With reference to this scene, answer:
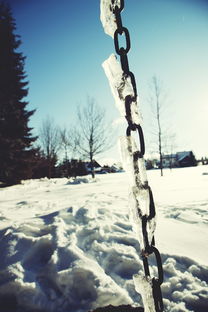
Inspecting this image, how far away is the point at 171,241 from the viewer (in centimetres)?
292

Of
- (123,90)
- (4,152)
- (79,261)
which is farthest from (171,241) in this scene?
(4,152)

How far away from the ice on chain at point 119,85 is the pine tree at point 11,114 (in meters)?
13.9

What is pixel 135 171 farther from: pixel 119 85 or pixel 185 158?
pixel 185 158

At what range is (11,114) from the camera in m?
15.2

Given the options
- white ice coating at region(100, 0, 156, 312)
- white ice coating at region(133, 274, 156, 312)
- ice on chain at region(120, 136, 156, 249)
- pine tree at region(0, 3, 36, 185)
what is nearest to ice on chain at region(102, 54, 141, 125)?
white ice coating at region(100, 0, 156, 312)

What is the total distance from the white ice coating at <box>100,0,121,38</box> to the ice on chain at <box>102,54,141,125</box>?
0.14 m

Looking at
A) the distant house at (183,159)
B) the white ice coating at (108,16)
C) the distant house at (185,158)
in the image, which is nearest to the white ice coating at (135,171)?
the white ice coating at (108,16)

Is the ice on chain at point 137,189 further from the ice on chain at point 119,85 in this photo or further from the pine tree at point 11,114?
the pine tree at point 11,114

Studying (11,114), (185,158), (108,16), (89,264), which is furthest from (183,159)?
(108,16)

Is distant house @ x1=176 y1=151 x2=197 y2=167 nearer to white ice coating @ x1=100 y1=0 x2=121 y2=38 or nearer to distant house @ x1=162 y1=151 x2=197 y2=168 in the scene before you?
distant house @ x1=162 y1=151 x2=197 y2=168

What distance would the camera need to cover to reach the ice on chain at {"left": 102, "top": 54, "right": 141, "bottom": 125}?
38.9 inches

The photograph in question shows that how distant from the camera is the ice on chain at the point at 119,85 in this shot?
987 millimetres

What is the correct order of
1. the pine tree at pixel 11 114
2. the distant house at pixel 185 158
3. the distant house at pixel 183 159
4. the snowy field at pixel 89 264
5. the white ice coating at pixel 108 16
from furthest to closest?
the distant house at pixel 183 159 → the distant house at pixel 185 158 → the pine tree at pixel 11 114 → the snowy field at pixel 89 264 → the white ice coating at pixel 108 16

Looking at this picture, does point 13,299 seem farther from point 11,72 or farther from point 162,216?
point 11,72
